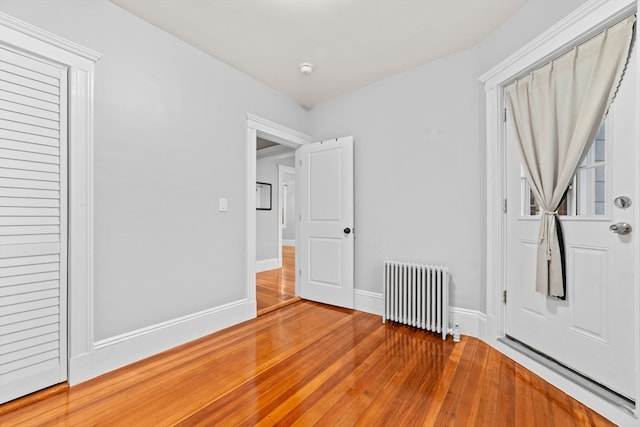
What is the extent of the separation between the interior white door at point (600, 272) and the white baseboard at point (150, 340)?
2.48m

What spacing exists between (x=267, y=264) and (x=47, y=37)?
4.42 m

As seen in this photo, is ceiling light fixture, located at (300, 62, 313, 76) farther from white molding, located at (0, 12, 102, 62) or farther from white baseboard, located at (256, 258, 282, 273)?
white baseboard, located at (256, 258, 282, 273)

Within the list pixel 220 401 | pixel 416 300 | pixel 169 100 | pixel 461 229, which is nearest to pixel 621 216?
pixel 461 229

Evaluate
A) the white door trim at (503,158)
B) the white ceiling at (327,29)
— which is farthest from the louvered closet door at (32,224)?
the white door trim at (503,158)

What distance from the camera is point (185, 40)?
2.38m

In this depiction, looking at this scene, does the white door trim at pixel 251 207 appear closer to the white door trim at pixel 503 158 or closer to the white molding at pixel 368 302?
the white molding at pixel 368 302

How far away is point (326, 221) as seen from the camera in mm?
3344

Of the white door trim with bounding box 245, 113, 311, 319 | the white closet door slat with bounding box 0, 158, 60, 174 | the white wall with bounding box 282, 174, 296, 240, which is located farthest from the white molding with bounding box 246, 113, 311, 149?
the white wall with bounding box 282, 174, 296, 240

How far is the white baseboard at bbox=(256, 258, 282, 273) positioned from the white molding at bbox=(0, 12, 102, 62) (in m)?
4.05

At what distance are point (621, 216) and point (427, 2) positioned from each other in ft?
5.84

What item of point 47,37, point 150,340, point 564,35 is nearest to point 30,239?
point 150,340

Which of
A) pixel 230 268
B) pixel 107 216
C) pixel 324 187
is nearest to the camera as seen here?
pixel 107 216

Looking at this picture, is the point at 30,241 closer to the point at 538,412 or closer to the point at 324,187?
the point at 324,187

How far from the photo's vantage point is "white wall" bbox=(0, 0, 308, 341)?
191cm
